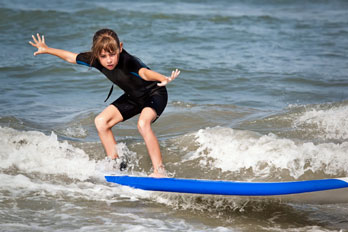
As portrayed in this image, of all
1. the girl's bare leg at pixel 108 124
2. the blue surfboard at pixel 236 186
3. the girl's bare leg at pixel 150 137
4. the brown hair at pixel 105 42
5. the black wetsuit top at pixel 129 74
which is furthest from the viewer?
the girl's bare leg at pixel 108 124

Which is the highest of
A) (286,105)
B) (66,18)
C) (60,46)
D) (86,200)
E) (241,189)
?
(66,18)

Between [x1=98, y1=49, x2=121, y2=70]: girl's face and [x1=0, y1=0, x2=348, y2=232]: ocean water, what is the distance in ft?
3.44

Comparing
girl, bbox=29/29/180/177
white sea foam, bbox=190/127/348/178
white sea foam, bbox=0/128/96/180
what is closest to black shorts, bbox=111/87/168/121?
girl, bbox=29/29/180/177

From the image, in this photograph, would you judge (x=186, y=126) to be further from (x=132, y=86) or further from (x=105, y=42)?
(x=105, y=42)

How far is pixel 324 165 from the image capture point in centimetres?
497

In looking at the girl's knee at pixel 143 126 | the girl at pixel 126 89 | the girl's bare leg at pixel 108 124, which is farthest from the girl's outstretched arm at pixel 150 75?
the girl's bare leg at pixel 108 124

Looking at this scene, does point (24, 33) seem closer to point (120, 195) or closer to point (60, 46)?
point (60, 46)

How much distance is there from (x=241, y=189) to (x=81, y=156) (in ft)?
6.91

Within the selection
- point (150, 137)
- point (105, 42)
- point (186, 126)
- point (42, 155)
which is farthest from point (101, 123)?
point (186, 126)

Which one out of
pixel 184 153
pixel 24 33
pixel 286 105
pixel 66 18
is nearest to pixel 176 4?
pixel 66 18

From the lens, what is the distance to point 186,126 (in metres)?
6.59

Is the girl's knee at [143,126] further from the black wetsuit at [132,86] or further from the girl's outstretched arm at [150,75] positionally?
the girl's outstretched arm at [150,75]

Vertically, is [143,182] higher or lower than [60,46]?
lower

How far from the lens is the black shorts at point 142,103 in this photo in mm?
4682
